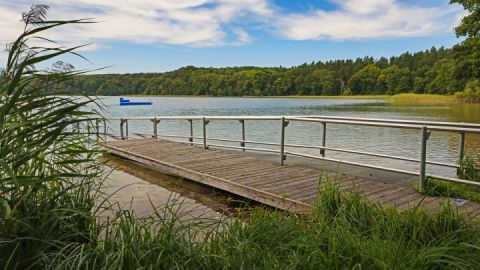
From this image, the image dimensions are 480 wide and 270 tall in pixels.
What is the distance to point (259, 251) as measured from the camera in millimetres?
2225

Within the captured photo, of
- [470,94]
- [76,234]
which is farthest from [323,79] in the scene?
[76,234]

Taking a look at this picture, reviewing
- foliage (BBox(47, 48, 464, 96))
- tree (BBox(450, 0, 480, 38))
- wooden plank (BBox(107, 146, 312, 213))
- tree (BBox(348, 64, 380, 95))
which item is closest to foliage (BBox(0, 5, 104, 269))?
wooden plank (BBox(107, 146, 312, 213))

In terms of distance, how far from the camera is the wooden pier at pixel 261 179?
3.87 metres

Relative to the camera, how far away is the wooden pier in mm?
3867

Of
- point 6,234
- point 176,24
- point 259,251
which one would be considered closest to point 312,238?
point 259,251

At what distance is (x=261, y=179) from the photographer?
16.0 ft

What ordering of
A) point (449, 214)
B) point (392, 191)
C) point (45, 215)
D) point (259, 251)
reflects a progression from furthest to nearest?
point (392, 191) → point (449, 214) → point (259, 251) → point (45, 215)

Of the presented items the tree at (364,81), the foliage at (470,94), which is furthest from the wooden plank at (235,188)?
the tree at (364,81)

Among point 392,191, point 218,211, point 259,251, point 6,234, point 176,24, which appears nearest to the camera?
point 6,234

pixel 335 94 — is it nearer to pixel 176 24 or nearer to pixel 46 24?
pixel 176 24

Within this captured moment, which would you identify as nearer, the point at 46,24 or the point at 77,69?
the point at 46,24

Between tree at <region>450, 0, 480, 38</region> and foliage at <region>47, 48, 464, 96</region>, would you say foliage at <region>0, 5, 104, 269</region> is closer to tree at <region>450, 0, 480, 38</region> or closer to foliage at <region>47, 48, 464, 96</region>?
tree at <region>450, 0, 480, 38</region>

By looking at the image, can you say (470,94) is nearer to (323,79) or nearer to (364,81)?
(364,81)

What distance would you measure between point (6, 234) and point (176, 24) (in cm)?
1695
